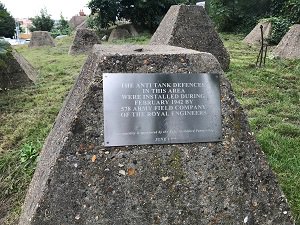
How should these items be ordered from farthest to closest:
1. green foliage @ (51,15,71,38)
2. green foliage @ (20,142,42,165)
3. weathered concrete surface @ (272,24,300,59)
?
green foliage @ (51,15,71,38), weathered concrete surface @ (272,24,300,59), green foliage @ (20,142,42,165)

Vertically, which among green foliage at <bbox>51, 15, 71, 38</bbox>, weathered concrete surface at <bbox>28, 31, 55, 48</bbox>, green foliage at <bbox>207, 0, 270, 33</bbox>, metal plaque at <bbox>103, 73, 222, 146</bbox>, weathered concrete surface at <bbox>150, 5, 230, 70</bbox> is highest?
metal plaque at <bbox>103, 73, 222, 146</bbox>

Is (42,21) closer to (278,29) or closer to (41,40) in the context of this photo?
(41,40)

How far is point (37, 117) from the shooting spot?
204 inches

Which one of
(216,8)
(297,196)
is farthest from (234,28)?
(297,196)

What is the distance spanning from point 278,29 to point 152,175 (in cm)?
1109

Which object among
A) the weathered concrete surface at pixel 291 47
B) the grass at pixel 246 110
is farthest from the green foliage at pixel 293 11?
the grass at pixel 246 110

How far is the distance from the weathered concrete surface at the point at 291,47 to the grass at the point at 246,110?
513mm

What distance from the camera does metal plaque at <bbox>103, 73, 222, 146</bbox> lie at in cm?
254

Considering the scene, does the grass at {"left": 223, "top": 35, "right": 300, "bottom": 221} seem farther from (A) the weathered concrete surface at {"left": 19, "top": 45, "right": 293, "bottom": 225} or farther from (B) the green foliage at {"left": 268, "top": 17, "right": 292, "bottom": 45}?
(B) the green foliage at {"left": 268, "top": 17, "right": 292, "bottom": 45}

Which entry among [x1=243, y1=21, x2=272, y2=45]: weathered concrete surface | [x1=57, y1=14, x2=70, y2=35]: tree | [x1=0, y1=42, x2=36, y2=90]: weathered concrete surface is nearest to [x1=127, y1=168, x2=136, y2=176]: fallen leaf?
[x1=0, y1=42, x2=36, y2=90]: weathered concrete surface

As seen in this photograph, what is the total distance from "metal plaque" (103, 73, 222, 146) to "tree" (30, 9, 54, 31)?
2635 centimetres

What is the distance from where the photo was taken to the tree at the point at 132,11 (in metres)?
16.5

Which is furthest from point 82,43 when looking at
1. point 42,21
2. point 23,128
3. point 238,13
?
point 42,21

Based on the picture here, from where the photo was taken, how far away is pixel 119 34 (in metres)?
16.0
